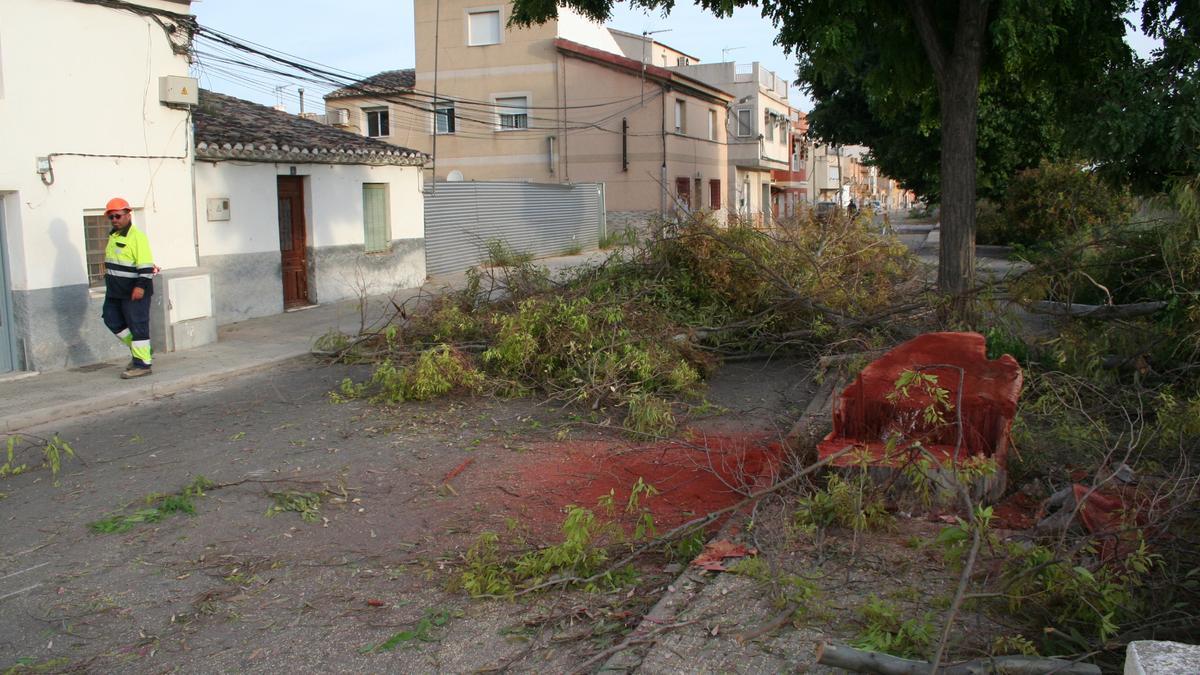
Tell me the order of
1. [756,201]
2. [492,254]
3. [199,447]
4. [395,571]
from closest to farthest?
[395,571], [199,447], [492,254], [756,201]

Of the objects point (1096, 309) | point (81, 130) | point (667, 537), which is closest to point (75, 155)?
point (81, 130)

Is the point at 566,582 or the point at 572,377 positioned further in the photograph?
the point at 572,377

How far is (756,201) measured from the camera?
47.0 metres

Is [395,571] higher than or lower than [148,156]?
lower

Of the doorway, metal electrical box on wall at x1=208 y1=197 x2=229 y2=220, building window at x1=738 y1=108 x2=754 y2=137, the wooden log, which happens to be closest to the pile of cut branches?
the wooden log

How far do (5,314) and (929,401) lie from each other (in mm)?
9234

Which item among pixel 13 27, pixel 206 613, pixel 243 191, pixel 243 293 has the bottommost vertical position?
pixel 206 613

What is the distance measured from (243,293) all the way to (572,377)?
757 centimetres

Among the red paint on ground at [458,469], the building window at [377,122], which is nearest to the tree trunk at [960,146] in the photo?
the red paint on ground at [458,469]

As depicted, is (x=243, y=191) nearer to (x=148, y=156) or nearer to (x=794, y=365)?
(x=148, y=156)

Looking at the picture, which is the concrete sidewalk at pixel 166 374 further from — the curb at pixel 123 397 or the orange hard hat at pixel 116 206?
the orange hard hat at pixel 116 206

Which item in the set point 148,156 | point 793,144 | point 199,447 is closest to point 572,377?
point 199,447

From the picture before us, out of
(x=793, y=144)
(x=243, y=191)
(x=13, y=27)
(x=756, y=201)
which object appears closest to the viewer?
(x=13, y=27)

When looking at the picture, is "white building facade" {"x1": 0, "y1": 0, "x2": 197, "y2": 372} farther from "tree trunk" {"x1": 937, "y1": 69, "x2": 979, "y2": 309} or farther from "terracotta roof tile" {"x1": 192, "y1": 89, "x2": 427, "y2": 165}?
"tree trunk" {"x1": 937, "y1": 69, "x2": 979, "y2": 309}
